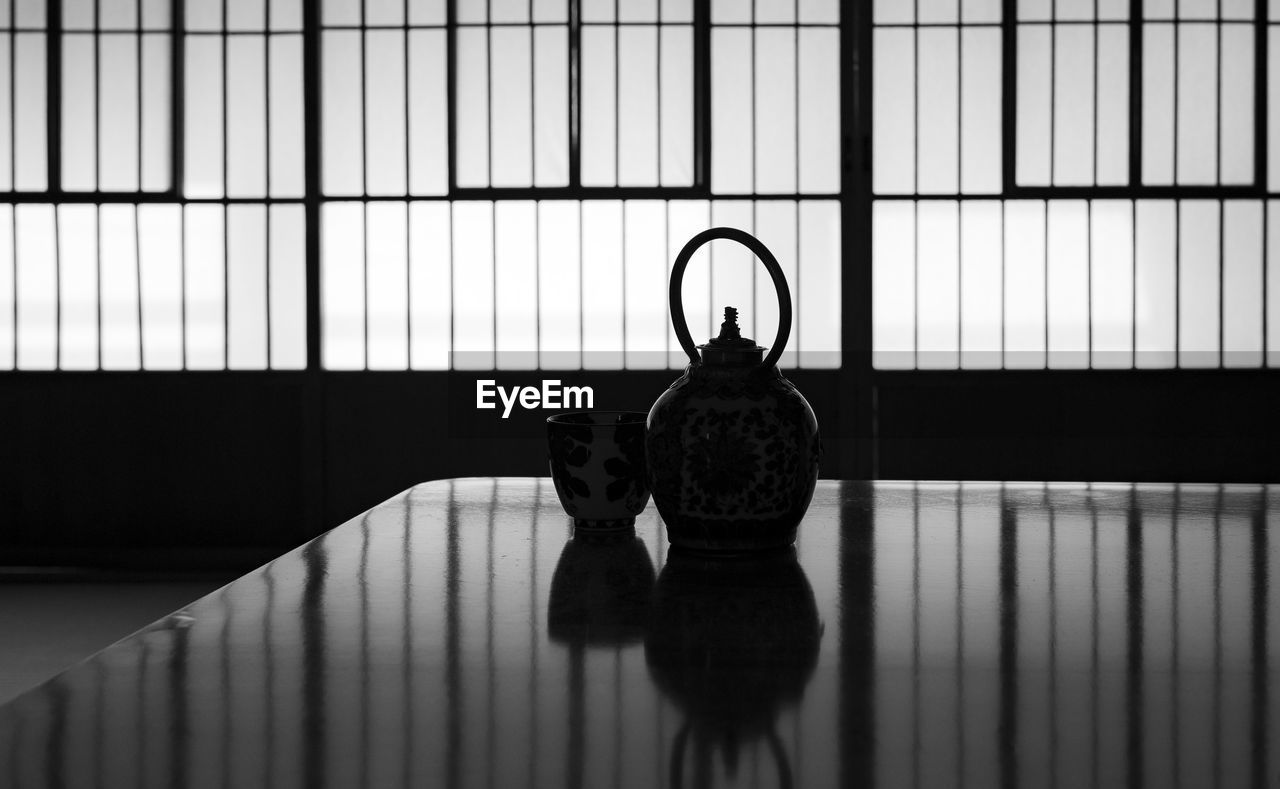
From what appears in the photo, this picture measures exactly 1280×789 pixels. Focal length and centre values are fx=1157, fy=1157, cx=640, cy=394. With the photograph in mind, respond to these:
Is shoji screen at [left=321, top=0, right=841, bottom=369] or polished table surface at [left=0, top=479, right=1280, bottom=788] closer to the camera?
polished table surface at [left=0, top=479, right=1280, bottom=788]

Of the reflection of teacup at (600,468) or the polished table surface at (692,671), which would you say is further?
the reflection of teacup at (600,468)

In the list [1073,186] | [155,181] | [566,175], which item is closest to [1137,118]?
Answer: [1073,186]

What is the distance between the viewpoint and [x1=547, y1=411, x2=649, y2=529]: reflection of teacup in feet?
3.84

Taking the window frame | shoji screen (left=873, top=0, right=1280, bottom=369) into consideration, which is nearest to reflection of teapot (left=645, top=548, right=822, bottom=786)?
shoji screen (left=873, top=0, right=1280, bottom=369)

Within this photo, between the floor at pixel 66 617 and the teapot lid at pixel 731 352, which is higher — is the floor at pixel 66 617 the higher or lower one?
the lower one

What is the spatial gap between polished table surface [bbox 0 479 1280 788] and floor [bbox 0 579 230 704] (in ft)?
7.48

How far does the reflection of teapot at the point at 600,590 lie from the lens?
83 centimetres

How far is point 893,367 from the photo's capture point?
431 cm

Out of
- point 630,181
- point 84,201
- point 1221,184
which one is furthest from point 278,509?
point 1221,184

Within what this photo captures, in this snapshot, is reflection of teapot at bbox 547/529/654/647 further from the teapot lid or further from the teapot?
the teapot lid

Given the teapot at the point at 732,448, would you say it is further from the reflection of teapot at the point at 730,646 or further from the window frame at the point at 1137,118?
the window frame at the point at 1137,118

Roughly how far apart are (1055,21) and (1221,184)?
0.87 m
